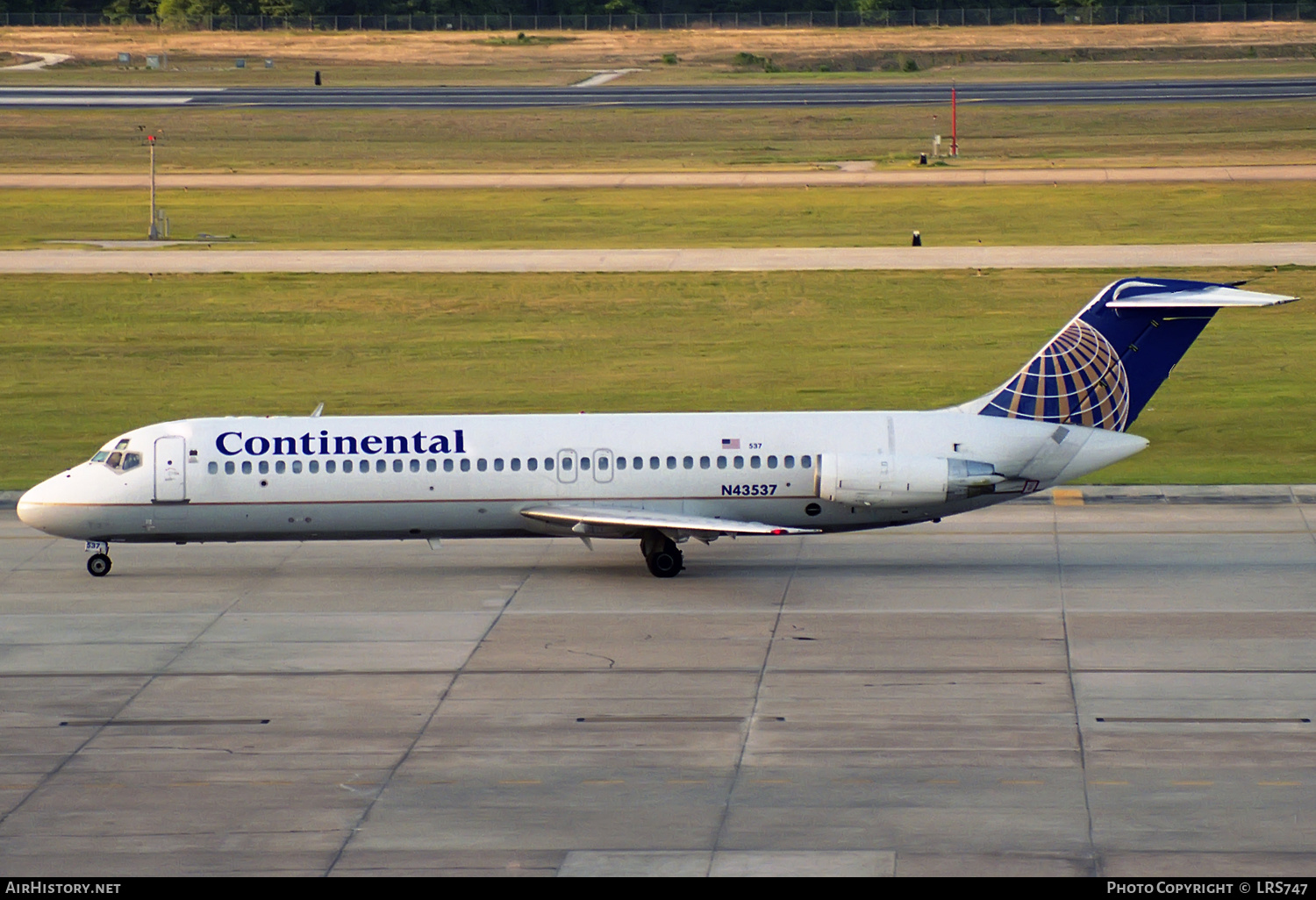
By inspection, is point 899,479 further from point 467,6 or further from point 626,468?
point 467,6

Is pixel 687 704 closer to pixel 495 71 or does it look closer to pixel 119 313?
pixel 119 313

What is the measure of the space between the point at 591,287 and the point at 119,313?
56.0ft

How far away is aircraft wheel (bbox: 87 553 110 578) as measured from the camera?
34.0 m

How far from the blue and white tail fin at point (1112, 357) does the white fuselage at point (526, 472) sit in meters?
0.46

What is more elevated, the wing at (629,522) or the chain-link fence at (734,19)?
the chain-link fence at (734,19)

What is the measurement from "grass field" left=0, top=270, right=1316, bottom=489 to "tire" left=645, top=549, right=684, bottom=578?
13909 millimetres

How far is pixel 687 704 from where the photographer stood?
25516 millimetres

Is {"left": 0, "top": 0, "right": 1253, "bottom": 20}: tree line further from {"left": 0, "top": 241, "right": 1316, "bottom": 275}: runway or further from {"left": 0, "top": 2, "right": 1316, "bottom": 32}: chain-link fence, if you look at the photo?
{"left": 0, "top": 241, "right": 1316, "bottom": 275}: runway

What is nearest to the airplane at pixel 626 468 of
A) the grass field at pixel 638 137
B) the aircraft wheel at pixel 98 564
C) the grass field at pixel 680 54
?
the aircraft wheel at pixel 98 564

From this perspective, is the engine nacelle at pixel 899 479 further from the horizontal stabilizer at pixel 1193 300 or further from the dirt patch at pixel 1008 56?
the dirt patch at pixel 1008 56

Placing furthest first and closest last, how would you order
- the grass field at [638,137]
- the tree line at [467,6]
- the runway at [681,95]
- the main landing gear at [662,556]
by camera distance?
the tree line at [467,6]
the runway at [681,95]
the grass field at [638,137]
the main landing gear at [662,556]

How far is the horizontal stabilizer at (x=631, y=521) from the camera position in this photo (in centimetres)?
3152

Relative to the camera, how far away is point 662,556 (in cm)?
3288

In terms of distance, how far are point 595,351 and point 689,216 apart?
25.4 meters
